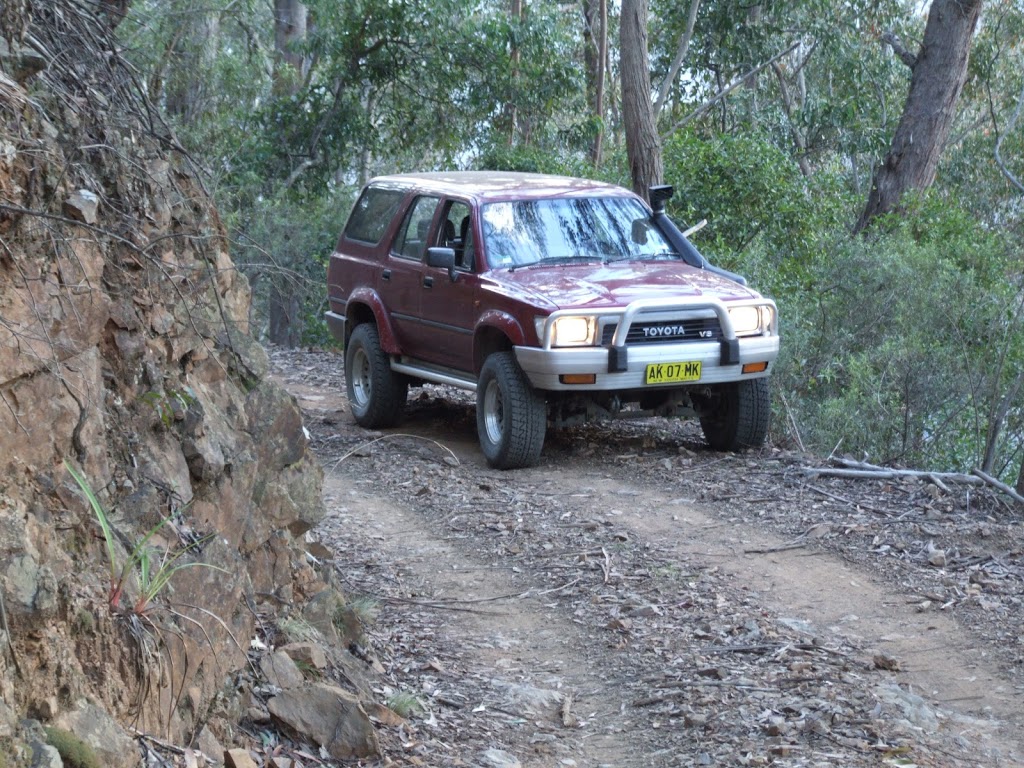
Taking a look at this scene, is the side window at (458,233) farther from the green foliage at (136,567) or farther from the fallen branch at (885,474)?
the green foliage at (136,567)

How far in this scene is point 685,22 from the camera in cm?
2089

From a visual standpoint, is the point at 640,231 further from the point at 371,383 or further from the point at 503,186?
the point at 371,383

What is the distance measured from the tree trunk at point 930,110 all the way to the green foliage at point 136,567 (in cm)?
1478

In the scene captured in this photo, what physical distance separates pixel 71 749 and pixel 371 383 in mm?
7348

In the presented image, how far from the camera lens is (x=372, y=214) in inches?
412

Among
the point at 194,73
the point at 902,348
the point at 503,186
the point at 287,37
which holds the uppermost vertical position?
the point at 287,37

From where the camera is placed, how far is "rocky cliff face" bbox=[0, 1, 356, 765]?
10.4 ft

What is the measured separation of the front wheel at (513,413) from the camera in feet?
27.9

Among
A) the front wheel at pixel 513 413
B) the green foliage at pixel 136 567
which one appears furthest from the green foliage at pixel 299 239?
the green foliage at pixel 136 567

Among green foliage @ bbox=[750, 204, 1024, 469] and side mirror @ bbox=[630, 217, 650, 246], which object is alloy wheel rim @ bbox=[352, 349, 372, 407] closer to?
side mirror @ bbox=[630, 217, 650, 246]

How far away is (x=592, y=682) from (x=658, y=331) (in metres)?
3.57

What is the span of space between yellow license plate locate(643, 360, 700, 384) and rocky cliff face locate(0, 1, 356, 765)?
3535 mm

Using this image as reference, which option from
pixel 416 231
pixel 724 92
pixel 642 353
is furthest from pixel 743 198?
pixel 724 92

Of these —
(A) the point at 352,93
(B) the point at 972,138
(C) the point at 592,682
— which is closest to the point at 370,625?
(C) the point at 592,682
